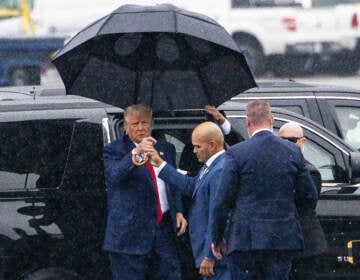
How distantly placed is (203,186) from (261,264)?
575 mm

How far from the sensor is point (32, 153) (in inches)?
279

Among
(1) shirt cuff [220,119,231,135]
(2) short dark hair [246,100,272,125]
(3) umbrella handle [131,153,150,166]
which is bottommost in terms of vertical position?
(3) umbrella handle [131,153,150,166]

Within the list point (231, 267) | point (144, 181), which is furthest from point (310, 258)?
point (144, 181)

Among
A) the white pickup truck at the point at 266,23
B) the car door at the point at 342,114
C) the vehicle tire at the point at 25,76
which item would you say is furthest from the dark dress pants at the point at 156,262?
the white pickup truck at the point at 266,23

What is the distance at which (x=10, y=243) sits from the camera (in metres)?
6.88

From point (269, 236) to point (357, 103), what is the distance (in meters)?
3.72

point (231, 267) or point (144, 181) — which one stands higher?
point (144, 181)

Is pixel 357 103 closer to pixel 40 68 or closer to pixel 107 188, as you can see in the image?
pixel 107 188

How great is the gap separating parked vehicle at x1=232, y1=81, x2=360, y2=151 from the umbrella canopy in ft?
7.97

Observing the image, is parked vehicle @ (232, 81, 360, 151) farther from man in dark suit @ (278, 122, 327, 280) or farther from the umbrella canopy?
the umbrella canopy

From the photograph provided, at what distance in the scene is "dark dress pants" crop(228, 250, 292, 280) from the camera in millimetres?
6570

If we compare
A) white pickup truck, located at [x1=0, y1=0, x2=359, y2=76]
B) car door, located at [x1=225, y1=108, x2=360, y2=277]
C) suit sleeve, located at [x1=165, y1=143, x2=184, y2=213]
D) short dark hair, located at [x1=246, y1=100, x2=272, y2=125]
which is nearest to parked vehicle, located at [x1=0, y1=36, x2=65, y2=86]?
white pickup truck, located at [x1=0, y1=0, x2=359, y2=76]

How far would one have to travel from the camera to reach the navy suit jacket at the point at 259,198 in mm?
6492

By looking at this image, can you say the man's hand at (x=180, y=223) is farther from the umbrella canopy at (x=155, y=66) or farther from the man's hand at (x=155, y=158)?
the umbrella canopy at (x=155, y=66)
